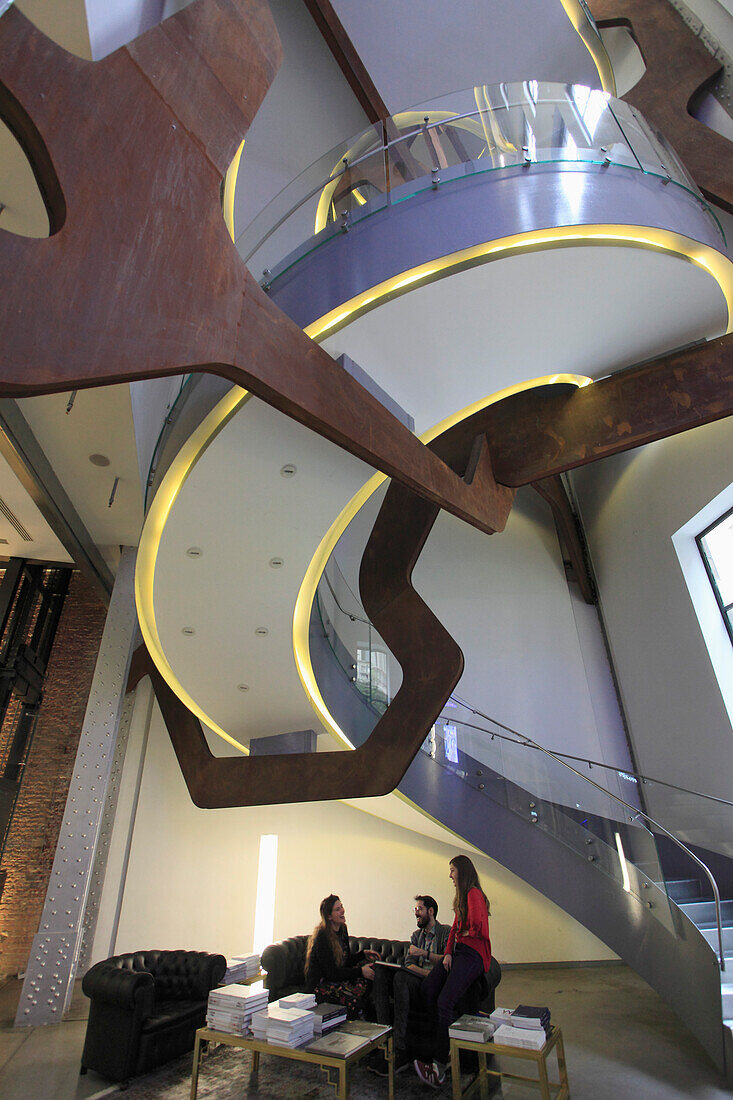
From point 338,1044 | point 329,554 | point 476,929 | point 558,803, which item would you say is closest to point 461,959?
point 476,929

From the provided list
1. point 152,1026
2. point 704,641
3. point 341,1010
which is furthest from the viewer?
point 704,641

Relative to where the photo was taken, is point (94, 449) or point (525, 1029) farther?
point (94, 449)

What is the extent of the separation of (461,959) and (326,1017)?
3.33 feet

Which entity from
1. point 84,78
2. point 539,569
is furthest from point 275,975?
point 539,569

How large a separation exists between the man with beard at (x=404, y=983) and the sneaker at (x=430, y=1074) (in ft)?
0.69

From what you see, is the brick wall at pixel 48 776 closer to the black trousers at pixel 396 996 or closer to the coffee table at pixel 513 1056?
the black trousers at pixel 396 996

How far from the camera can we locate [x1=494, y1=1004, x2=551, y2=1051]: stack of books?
3684mm

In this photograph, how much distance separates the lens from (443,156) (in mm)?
4664

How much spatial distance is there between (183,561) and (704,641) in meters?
7.51

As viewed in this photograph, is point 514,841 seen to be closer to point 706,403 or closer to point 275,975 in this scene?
point 275,975

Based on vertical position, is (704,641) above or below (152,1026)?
above

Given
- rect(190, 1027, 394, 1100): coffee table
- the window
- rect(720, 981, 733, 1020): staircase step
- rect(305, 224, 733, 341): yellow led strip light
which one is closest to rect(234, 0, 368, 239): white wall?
rect(305, 224, 733, 341): yellow led strip light

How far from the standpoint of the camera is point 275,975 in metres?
5.98

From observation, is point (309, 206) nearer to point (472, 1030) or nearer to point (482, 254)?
point (482, 254)
